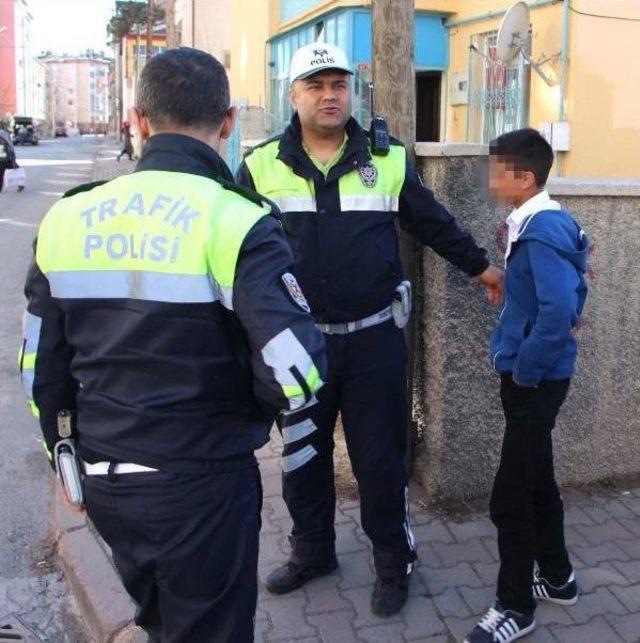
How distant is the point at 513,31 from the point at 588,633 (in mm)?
8959

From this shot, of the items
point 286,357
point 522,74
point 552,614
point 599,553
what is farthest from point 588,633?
point 522,74

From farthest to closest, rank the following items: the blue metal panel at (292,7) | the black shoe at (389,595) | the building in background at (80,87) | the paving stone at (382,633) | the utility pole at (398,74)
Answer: the building in background at (80,87) < the blue metal panel at (292,7) < the utility pole at (398,74) < the black shoe at (389,595) < the paving stone at (382,633)

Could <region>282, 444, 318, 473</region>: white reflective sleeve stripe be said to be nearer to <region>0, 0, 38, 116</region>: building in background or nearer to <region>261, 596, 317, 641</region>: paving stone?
<region>261, 596, 317, 641</region>: paving stone

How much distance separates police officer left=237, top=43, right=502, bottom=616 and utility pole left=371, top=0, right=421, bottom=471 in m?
0.59

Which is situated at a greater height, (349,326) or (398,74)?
(398,74)

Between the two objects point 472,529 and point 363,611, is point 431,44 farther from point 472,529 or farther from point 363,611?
point 363,611

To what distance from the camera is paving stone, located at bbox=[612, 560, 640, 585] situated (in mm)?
3250

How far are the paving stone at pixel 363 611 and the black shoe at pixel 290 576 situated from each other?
154 millimetres

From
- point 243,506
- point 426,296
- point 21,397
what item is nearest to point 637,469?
point 426,296

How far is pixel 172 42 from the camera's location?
18953 mm

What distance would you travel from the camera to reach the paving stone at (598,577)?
→ 3.21 metres

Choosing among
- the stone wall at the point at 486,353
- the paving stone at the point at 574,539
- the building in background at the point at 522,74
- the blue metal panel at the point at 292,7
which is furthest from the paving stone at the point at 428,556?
the blue metal panel at the point at 292,7

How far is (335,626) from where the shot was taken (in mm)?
3006

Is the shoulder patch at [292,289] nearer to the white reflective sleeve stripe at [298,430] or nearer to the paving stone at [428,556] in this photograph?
the white reflective sleeve stripe at [298,430]
